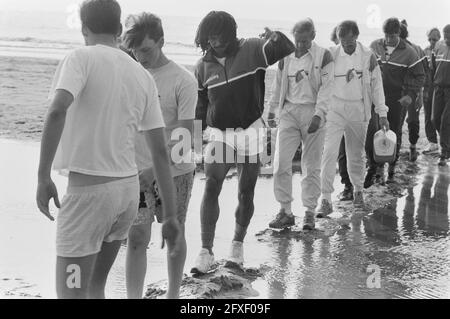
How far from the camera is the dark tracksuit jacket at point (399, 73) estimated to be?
9.59 m

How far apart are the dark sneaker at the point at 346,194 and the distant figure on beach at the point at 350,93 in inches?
16.2

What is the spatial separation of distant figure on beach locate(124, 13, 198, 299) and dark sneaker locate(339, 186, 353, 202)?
13.8 ft

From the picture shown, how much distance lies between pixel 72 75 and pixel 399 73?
6.89 meters

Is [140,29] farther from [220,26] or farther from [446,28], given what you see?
[446,28]

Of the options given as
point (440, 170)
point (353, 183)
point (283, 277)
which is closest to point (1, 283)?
point (283, 277)

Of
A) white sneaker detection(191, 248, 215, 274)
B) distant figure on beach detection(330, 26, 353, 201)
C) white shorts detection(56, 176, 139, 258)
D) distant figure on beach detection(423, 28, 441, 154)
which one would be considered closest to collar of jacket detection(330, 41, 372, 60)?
distant figure on beach detection(330, 26, 353, 201)

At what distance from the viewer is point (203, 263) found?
5695 millimetres

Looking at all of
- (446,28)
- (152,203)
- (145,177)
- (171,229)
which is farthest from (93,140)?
(446,28)

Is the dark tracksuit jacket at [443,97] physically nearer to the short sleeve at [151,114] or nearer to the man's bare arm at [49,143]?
the short sleeve at [151,114]

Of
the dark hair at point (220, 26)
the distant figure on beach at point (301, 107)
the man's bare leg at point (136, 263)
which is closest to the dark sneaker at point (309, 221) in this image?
the distant figure on beach at point (301, 107)

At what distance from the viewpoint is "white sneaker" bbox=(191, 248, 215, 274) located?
564 cm

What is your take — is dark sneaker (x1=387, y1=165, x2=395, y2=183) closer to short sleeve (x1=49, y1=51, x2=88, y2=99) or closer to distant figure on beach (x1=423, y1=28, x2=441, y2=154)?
distant figure on beach (x1=423, y1=28, x2=441, y2=154)

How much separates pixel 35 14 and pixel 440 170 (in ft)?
170
